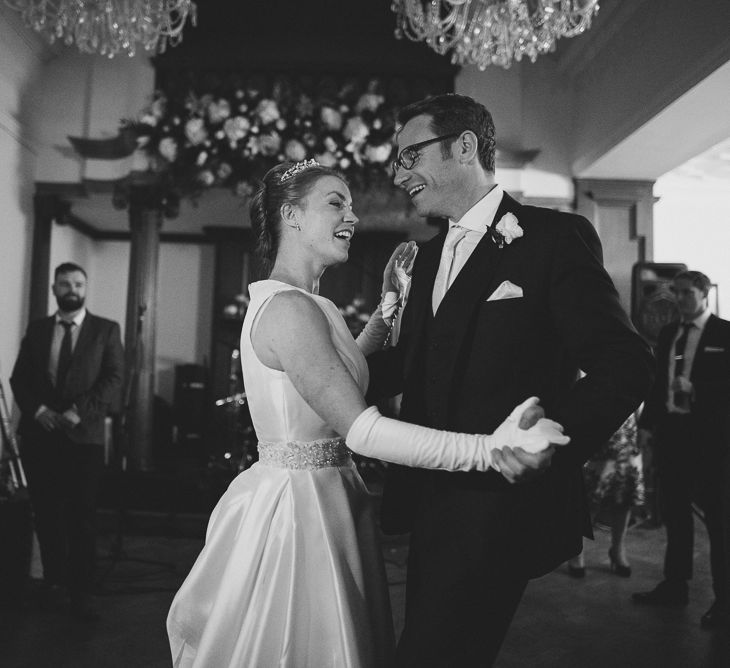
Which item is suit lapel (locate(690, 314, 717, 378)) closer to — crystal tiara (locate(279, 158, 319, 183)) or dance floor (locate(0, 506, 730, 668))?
dance floor (locate(0, 506, 730, 668))

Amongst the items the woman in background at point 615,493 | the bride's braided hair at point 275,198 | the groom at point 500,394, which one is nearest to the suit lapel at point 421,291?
the groom at point 500,394

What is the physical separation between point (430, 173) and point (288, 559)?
102cm

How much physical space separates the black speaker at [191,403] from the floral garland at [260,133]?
3599 millimetres

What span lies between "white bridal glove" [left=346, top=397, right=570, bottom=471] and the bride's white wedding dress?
355 millimetres

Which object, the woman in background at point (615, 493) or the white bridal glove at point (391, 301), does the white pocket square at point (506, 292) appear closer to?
the white bridal glove at point (391, 301)

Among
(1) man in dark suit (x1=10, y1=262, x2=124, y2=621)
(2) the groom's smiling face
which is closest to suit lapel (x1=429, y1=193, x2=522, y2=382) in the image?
(2) the groom's smiling face

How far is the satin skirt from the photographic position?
5.36 ft

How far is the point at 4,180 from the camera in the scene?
6070 mm

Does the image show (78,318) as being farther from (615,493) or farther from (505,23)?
→ (615,493)

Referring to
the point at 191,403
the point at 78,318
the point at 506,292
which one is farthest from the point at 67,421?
the point at 191,403

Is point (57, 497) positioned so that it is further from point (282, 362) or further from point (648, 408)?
point (648, 408)

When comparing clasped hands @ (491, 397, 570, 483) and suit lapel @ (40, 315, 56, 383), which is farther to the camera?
suit lapel @ (40, 315, 56, 383)

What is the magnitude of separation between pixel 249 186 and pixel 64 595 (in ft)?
11.2

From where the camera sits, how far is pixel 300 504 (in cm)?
175
